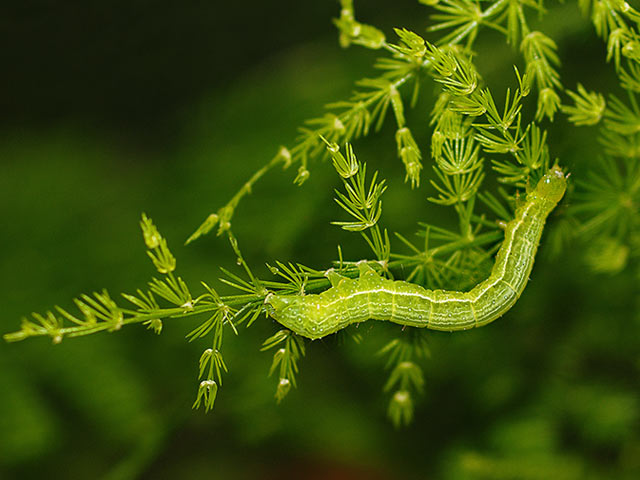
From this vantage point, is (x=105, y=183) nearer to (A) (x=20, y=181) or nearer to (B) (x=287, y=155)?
(A) (x=20, y=181)

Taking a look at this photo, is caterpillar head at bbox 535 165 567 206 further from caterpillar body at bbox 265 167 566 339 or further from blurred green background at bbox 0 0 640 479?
blurred green background at bbox 0 0 640 479

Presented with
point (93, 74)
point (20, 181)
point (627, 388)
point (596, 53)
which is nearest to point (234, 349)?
point (627, 388)

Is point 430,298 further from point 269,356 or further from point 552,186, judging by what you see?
point 269,356

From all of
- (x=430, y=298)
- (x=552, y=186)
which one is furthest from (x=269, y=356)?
(x=552, y=186)

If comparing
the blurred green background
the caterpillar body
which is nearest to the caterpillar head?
the caterpillar body

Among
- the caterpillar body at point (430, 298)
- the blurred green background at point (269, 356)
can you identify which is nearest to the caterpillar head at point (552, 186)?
the caterpillar body at point (430, 298)

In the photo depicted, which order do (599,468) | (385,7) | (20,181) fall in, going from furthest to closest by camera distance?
(385,7)
(20,181)
(599,468)
